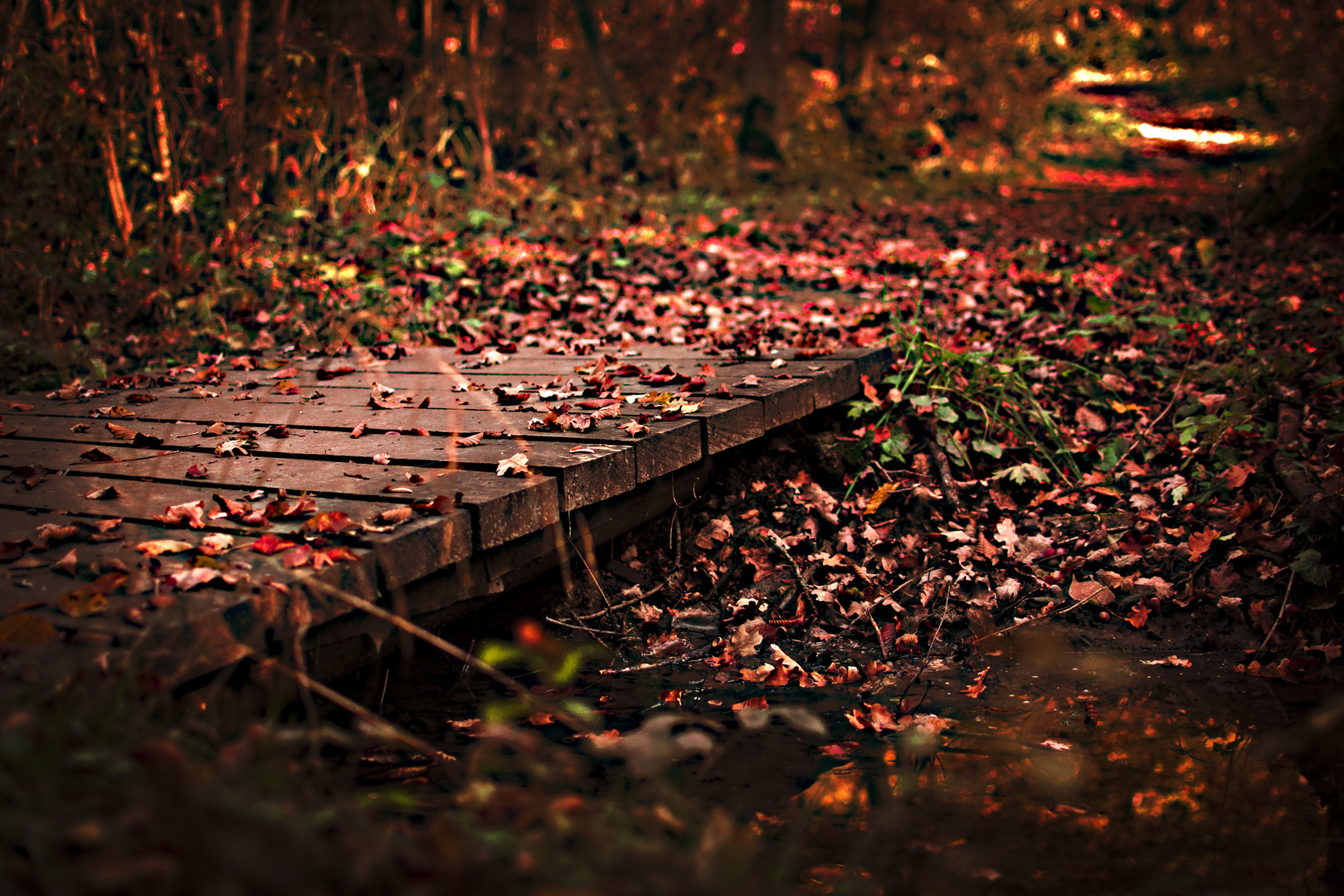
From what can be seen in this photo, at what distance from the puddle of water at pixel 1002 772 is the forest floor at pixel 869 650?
0.01 metres

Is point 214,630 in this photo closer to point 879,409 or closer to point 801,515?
point 801,515

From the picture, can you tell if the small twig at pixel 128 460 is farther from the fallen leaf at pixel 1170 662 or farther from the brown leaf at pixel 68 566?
the fallen leaf at pixel 1170 662

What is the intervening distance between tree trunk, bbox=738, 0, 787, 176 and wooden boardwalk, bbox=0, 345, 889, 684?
931 centimetres

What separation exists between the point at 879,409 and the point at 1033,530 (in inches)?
31.5

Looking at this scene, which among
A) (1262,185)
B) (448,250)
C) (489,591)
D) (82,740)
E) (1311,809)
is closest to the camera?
(82,740)

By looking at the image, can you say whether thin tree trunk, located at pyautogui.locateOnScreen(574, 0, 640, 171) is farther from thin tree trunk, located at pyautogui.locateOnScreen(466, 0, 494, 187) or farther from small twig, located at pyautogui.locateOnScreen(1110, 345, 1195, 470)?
small twig, located at pyautogui.locateOnScreen(1110, 345, 1195, 470)

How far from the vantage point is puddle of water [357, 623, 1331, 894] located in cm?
183

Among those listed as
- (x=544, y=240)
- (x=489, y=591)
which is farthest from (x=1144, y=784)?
(x=544, y=240)

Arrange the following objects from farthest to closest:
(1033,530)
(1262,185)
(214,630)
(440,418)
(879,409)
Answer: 1. (1262,185)
2. (879,409)
3. (1033,530)
4. (440,418)
5. (214,630)

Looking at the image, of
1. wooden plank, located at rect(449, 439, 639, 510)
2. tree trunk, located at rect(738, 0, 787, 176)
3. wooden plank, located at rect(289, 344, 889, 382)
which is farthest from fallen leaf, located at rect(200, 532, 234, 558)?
tree trunk, located at rect(738, 0, 787, 176)

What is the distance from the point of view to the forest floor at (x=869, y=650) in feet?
4.24

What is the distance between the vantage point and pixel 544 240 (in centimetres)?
689

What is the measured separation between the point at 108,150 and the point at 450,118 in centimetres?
454

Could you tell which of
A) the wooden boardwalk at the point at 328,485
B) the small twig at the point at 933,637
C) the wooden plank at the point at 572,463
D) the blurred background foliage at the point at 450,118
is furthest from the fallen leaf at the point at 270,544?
the blurred background foliage at the point at 450,118
